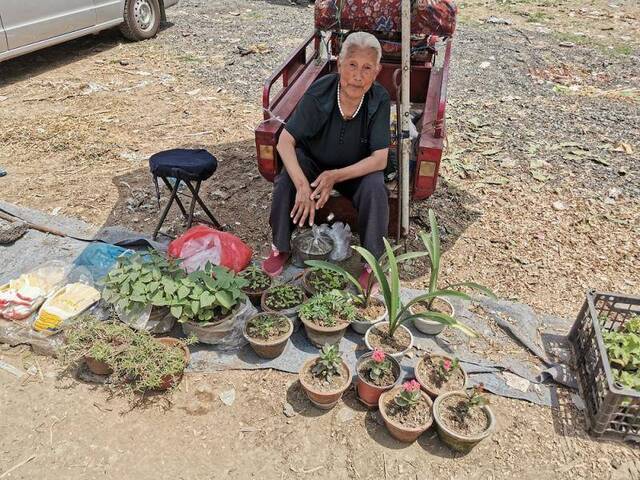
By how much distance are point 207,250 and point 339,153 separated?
1.05 m

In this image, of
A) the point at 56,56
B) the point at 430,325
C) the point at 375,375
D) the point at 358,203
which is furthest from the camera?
the point at 56,56

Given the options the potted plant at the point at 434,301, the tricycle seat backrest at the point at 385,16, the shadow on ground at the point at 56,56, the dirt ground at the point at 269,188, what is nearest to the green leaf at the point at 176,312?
the dirt ground at the point at 269,188

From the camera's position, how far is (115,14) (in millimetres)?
7262

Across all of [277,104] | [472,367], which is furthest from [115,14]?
[472,367]

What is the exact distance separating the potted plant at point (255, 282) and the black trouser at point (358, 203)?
237 mm

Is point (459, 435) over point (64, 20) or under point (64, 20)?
under

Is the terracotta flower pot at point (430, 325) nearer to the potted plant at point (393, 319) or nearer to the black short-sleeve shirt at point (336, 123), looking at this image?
the potted plant at point (393, 319)

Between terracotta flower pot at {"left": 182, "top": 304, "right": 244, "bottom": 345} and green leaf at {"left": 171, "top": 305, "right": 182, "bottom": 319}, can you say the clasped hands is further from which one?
green leaf at {"left": 171, "top": 305, "right": 182, "bottom": 319}

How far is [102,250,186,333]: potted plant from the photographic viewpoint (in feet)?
8.68

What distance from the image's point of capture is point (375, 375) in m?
2.46

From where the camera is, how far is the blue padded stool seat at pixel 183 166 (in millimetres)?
3137

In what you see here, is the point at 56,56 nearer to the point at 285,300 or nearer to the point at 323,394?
the point at 285,300

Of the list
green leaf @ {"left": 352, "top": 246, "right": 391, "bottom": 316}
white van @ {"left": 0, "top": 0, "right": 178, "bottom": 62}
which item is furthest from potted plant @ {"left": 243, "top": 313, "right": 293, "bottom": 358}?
white van @ {"left": 0, "top": 0, "right": 178, "bottom": 62}

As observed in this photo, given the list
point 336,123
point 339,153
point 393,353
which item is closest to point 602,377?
point 393,353
